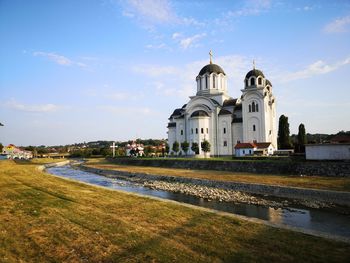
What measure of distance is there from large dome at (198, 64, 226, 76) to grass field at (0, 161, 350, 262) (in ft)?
151

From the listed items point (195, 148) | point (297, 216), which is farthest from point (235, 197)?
point (195, 148)

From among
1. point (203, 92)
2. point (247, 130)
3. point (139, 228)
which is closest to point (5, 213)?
point (139, 228)

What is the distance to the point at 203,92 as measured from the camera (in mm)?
55906

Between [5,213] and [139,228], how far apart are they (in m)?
4.90

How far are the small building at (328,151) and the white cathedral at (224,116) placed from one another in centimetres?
1637

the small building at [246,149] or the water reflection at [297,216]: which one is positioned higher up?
the small building at [246,149]

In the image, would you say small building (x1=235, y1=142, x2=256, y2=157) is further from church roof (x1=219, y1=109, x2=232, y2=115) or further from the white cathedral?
church roof (x1=219, y1=109, x2=232, y2=115)

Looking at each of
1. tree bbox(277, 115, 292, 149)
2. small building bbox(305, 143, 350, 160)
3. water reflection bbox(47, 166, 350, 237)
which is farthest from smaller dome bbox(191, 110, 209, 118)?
water reflection bbox(47, 166, 350, 237)

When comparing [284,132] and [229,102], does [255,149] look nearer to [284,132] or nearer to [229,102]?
[284,132]

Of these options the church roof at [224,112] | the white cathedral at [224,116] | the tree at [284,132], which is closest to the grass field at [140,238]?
the white cathedral at [224,116]

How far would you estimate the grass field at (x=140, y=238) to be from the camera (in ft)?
22.3

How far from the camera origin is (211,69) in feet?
181

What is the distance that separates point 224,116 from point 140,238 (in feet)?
144

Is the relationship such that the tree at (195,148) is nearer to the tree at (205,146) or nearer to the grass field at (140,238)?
the tree at (205,146)
